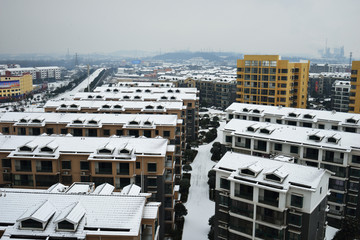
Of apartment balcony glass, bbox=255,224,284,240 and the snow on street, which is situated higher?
apartment balcony glass, bbox=255,224,284,240

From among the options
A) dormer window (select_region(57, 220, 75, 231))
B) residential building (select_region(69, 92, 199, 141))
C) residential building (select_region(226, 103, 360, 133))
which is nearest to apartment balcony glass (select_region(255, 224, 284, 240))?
dormer window (select_region(57, 220, 75, 231))

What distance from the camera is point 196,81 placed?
2591 inches

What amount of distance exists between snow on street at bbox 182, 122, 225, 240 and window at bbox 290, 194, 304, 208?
7555 millimetres

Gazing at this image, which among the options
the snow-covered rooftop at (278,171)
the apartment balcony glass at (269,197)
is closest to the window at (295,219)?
the apartment balcony glass at (269,197)

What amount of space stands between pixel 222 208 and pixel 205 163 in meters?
16.0

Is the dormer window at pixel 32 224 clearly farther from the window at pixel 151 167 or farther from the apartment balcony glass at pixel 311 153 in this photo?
the apartment balcony glass at pixel 311 153

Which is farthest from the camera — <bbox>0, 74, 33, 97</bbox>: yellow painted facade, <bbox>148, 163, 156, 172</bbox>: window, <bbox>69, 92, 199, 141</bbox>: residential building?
<bbox>0, 74, 33, 97</bbox>: yellow painted facade

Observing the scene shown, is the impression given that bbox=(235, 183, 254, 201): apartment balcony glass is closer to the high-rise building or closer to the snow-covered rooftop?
the snow-covered rooftop

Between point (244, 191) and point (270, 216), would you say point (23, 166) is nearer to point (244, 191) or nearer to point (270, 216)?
point (244, 191)

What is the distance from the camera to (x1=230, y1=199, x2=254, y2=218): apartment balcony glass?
50.1 ft

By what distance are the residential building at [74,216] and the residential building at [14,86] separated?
2675 inches

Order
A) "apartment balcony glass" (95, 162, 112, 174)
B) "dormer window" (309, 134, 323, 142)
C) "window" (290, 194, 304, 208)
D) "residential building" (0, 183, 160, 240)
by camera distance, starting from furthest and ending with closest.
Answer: "dormer window" (309, 134, 323, 142)
"apartment balcony glass" (95, 162, 112, 174)
"window" (290, 194, 304, 208)
"residential building" (0, 183, 160, 240)

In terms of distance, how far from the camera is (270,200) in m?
14.7

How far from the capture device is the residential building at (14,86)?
72.4m
